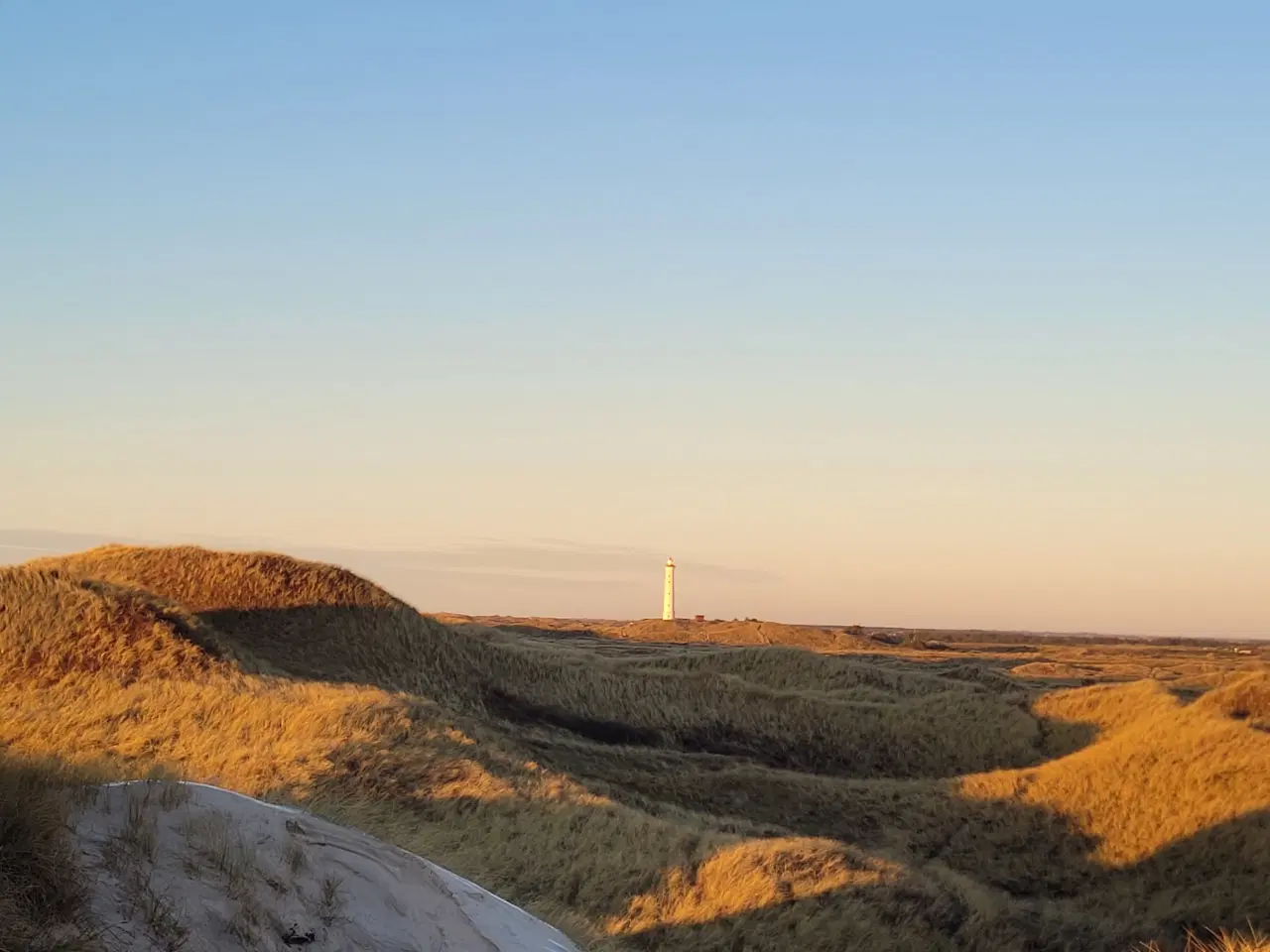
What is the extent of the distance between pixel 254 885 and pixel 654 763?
2105 cm

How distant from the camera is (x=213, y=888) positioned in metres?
8.43

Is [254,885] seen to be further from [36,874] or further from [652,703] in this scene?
[652,703]

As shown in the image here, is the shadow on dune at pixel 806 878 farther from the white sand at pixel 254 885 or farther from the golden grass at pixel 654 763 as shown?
the white sand at pixel 254 885

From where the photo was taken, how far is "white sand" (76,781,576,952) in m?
7.82

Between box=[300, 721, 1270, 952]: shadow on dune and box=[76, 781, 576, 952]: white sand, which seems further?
box=[300, 721, 1270, 952]: shadow on dune

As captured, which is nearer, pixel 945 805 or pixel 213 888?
pixel 213 888

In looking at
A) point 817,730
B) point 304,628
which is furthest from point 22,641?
point 817,730

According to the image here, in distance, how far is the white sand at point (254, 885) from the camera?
782 centimetres

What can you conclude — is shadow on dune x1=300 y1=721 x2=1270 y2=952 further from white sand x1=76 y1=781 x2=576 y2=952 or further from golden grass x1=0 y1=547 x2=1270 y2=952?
white sand x1=76 y1=781 x2=576 y2=952

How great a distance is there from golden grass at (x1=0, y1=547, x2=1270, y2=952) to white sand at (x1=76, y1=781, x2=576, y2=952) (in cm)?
207

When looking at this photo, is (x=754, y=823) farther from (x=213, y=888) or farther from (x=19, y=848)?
(x=19, y=848)

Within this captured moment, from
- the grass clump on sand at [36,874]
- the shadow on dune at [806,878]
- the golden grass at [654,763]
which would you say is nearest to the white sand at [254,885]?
the grass clump on sand at [36,874]

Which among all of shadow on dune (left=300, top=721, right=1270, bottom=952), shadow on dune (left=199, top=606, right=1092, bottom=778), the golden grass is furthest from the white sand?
shadow on dune (left=199, top=606, right=1092, bottom=778)

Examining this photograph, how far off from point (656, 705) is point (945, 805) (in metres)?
11.3
